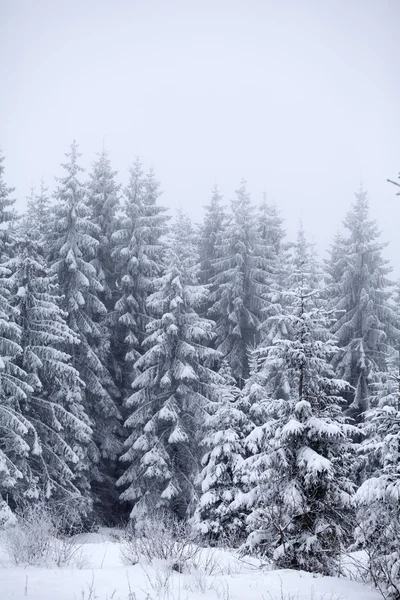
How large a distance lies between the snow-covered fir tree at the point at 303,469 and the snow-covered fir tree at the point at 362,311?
39.3 feet

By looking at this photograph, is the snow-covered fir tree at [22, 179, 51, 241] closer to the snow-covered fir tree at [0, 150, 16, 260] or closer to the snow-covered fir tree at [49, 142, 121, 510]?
the snow-covered fir tree at [49, 142, 121, 510]

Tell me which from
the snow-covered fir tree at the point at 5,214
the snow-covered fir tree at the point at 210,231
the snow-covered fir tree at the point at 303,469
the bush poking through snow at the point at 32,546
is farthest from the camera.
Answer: the snow-covered fir tree at the point at 210,231

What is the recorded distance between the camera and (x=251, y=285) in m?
25.4

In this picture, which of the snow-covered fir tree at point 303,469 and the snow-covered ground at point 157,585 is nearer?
the snow-covered ground at point 157,585

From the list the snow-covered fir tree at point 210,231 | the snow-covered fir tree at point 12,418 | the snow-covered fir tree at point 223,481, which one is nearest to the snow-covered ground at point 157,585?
the snow-covered fir tree at point 223,481

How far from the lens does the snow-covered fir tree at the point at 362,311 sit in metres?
22.0

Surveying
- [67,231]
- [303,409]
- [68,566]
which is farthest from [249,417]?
[67,231]

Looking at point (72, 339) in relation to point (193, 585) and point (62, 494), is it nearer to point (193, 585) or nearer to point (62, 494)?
point (62, 494)

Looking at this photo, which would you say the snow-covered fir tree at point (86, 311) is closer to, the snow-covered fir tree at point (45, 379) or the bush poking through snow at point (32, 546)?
the snow-covered fir tree at point (45, 379)

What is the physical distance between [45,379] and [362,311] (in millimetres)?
16721

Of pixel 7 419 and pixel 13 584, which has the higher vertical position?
pixel 7 419

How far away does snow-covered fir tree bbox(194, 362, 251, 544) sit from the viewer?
13656 millimetres

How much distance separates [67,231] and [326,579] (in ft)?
60.6

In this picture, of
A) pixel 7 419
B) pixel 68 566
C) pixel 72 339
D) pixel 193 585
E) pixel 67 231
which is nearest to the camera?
pixel 193 585
